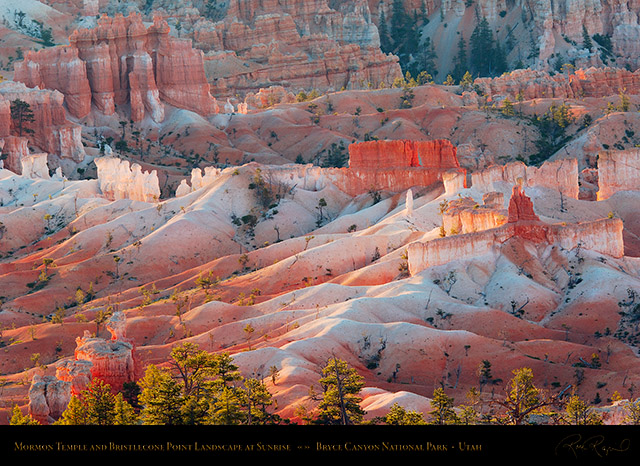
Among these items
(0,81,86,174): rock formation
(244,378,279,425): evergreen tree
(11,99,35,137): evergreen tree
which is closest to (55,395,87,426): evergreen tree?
(244,378,279,425): evergreen tree

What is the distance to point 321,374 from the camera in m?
57.1

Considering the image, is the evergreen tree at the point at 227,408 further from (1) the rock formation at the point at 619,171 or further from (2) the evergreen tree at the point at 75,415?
Result: (1) the rock formation at the point at 619,171

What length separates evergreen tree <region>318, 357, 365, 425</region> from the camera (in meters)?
46.3

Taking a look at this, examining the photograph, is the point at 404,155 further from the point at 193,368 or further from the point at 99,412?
the point at 99,412

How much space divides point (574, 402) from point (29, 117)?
3753 inches

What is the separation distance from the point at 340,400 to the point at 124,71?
108m

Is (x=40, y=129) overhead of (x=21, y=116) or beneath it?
beneath

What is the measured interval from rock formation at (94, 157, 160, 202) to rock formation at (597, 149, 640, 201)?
34964 millimetres

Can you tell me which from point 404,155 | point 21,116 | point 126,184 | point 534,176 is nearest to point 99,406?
point 534,176

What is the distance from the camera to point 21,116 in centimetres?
13175

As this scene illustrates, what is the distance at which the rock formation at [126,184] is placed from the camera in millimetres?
112812

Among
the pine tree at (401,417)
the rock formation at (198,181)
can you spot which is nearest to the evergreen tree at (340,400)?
the pine tree at (401,417)
